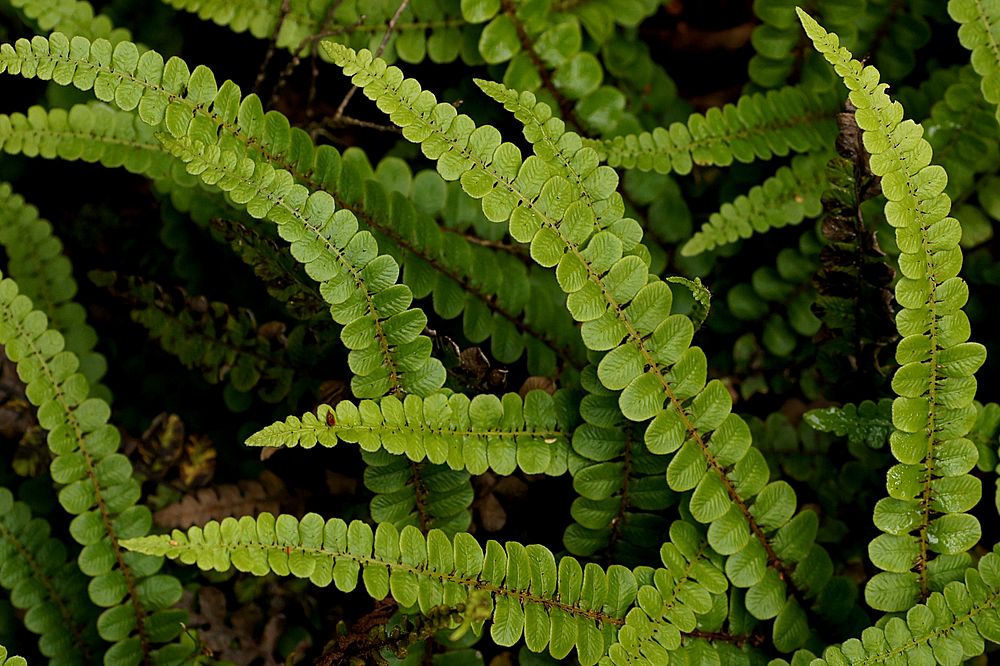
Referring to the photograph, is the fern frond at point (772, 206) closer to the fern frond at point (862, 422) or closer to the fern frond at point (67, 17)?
the fern frond at point (862, 422)

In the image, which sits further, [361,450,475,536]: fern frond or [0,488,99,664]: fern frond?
[0,488,99,664]: fern frond

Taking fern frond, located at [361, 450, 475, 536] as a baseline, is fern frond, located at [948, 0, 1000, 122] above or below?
above

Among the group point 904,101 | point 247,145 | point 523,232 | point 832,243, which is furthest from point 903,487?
point 247,145

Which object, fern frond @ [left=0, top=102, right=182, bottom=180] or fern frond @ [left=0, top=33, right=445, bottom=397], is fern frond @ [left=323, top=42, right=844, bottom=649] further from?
fern frond @ [left=0, top=102, right=182, bottom=180]

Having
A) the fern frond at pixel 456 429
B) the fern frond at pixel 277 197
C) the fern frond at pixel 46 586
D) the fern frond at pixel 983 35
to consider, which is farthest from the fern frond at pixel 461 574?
the fern frond at pixel 983 35

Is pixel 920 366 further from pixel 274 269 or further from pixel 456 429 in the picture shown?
pixel 274 269

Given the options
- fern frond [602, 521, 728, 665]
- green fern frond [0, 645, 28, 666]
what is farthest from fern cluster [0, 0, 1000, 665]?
green fern frond [0, 645, 28, 666]

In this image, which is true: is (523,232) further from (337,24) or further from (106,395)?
(106,395)
